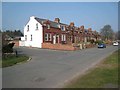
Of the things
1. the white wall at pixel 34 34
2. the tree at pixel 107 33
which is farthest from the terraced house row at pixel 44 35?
the tree at pixel 107 33

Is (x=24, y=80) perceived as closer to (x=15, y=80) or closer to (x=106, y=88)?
(x=15, y=80)

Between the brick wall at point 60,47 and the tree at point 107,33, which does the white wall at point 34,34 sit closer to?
the brick wall at point 60,47

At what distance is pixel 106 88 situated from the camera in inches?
375

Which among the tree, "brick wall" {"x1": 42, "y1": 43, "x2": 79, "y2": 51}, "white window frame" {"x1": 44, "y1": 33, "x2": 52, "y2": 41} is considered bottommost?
"brick wall" {"x1": 42, "y1": 43, "x2": 79, "y2": 51}

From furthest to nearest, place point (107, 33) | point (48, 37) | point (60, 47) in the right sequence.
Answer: point (107, 33) < point (48, 37) < point (60, 47)

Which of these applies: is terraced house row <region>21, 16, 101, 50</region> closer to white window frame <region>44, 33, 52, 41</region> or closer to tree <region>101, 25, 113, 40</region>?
white window frame <region>44, 33, 52, 41</region>

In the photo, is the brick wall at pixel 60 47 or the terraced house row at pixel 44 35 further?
the terraced house row at pixel 44 35

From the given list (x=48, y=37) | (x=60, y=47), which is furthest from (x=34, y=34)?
(x=60, y=47)

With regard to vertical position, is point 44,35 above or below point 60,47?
above

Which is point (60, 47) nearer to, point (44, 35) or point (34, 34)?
point (44, 35)

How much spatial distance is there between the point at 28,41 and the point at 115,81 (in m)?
42.6

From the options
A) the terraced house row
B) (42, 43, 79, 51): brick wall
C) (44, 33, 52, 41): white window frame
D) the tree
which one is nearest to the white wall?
the terraced house row

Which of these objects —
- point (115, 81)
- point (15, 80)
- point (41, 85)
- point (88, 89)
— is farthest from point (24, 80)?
point (115, 81)

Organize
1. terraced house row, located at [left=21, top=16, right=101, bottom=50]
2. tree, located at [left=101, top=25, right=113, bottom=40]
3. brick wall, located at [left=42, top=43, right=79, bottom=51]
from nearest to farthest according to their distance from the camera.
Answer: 1. brick wall, located at [left=42, top=43, right=79, bottom=51]
2. terraced house row, located at [left=21, top=16, right=101, bottom=50]
3. tree, located at [left=101, top=25, right=113, bottom=40]
